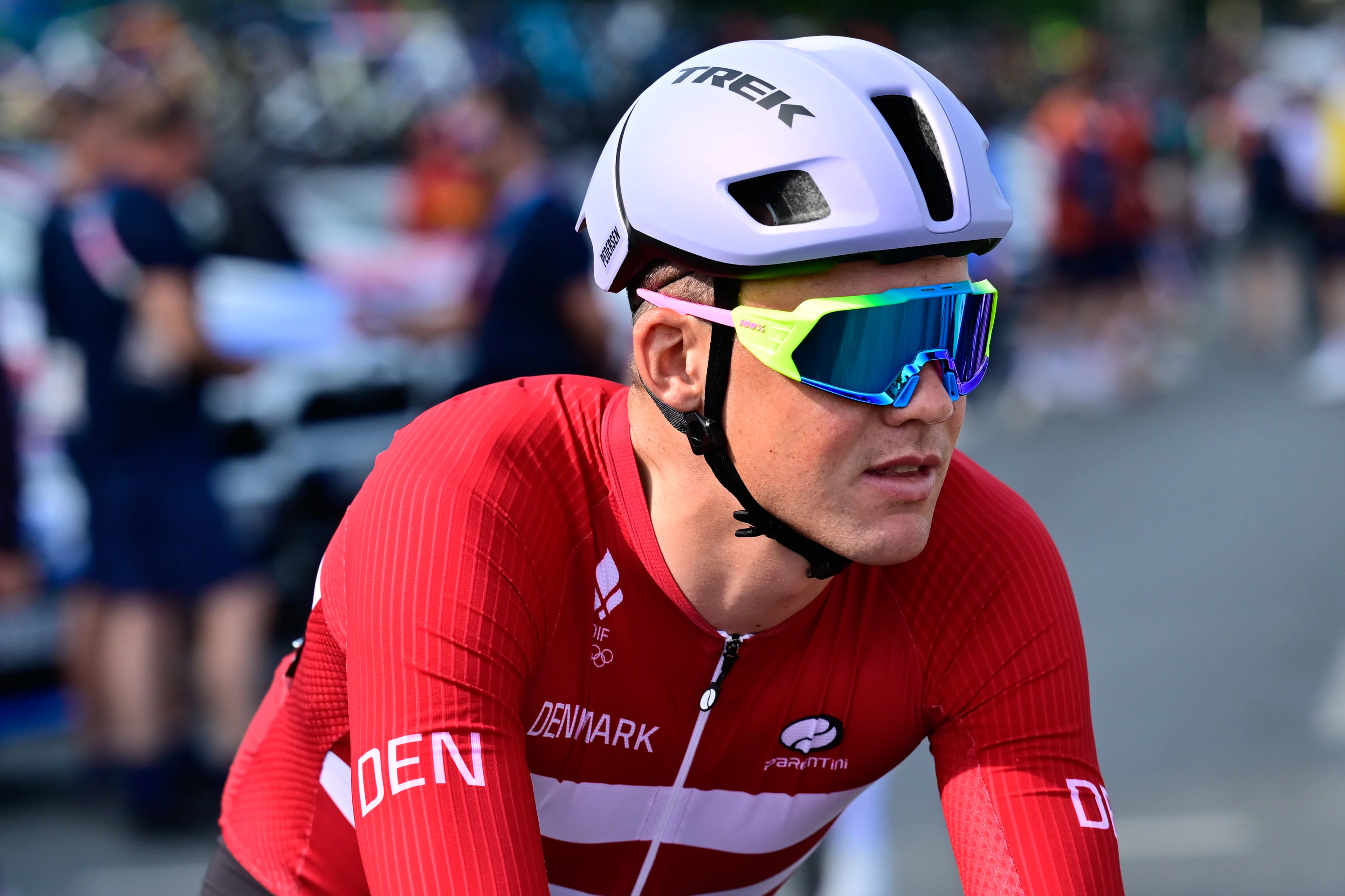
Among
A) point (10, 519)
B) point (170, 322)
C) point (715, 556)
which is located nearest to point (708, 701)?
point (715, 556)

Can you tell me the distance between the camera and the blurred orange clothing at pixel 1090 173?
15.7 m

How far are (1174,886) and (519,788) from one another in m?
4.05

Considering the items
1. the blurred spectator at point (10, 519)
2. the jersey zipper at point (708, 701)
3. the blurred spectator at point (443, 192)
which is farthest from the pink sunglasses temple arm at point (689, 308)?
the blurred spectator at point (443, 192)

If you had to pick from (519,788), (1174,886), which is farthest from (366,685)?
(1174,886)

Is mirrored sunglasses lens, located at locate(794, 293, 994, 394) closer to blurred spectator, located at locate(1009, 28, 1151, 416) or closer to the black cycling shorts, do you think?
the black cycling shorts

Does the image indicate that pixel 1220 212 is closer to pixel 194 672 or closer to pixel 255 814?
pixel 194 672

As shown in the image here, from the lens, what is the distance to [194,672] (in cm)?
677

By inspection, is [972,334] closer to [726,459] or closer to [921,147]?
[921,147]

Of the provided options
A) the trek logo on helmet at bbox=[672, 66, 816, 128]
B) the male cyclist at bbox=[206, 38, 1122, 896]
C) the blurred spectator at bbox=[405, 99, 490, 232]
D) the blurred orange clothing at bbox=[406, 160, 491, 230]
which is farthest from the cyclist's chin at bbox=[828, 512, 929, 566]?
the blurred orange clothing at bbox=[406, 160, 491, 230]

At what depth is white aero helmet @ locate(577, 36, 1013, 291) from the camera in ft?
7.13

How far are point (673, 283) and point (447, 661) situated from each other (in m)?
0.64

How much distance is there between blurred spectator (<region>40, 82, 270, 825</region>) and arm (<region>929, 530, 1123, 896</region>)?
4440 millimetres

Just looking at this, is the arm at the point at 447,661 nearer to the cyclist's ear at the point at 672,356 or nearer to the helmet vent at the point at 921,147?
the cyclist's ear at the point at 672,356

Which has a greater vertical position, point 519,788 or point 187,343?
point 187,343
